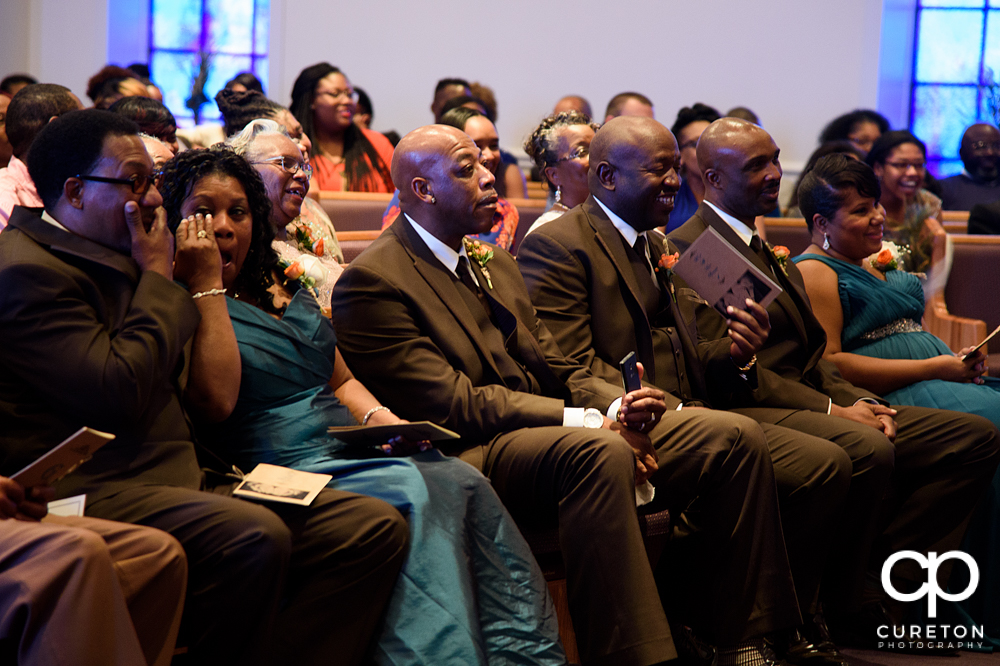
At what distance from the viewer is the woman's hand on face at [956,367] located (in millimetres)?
3584

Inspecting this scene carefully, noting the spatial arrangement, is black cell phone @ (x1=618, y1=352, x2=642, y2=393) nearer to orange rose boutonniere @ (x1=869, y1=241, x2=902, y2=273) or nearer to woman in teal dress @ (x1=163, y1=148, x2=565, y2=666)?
woman in teal dress @ (x1=163, y1=148, x2=565, y2=666)

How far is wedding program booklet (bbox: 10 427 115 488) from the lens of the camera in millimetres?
1735

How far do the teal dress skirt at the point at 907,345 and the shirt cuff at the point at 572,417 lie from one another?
1.41 metres

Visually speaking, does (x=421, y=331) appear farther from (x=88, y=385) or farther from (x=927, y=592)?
(x=927, y=592)

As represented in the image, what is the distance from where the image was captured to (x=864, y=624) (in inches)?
127

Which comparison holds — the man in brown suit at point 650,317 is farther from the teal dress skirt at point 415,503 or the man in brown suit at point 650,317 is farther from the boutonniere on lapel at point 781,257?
the teal dress skirt at point 415,503

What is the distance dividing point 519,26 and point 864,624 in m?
5.64

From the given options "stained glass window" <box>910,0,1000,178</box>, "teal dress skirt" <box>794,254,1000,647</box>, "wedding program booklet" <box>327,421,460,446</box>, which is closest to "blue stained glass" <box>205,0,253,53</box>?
"stained glass window" <box>910,0,1000,178</box>

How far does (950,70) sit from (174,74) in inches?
250

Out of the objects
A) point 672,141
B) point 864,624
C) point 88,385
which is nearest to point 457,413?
point 88,385

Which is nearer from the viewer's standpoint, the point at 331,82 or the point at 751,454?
the point at 751,454

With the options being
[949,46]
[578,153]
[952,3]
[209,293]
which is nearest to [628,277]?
[578,153]

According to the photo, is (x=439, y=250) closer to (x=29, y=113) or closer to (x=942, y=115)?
(x=29, y=113)

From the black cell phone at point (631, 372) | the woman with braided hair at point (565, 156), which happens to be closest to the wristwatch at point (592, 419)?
the black cell phone at point (631, 372)
